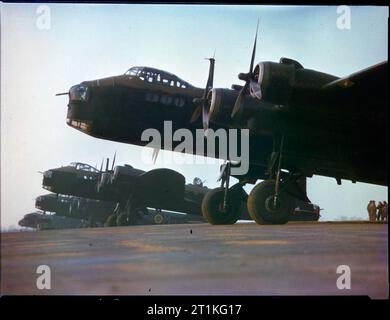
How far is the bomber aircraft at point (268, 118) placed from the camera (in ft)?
29.6

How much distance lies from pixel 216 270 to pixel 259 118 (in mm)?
5191

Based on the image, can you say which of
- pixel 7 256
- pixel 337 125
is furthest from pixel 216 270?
pixel 337 125

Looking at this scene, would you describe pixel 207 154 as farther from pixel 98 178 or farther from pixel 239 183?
pixel 98 178

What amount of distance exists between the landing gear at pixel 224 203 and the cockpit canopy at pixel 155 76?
2.61m

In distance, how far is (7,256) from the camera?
6594 mm

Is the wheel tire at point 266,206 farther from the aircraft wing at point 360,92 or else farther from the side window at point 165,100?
the side window at point 165,100

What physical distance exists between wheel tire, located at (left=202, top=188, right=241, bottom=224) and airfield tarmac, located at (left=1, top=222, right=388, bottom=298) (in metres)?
4.56

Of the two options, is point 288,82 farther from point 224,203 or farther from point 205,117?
point 224,203

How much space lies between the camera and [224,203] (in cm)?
1167

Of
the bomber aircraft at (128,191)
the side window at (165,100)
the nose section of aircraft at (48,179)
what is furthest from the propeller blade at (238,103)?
the nose section of aircraft at (48,179)

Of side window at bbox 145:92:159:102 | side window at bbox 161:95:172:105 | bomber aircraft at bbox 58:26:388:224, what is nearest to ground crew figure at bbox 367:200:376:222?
bomber aircraft at bbox 58:26:388:224

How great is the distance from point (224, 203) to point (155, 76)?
12.5 feet

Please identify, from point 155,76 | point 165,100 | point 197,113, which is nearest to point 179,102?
point 165,100

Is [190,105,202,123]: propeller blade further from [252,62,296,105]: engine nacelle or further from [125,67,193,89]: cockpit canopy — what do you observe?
[252,62,296,105]: engine nacelle
